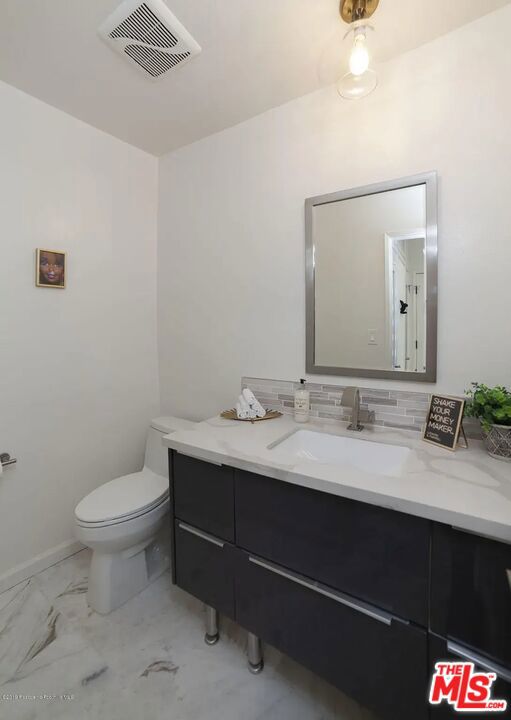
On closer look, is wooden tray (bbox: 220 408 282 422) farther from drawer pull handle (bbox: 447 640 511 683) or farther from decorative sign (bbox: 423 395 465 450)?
drawer pull handle (bbox: 447 640 511 683)

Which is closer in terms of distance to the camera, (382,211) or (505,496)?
(505,496)

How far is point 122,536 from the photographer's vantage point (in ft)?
4.83

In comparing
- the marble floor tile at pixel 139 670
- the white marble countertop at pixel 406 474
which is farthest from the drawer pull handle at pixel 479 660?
the marble floor tile at pixel 139 670

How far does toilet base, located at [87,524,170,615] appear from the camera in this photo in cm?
149

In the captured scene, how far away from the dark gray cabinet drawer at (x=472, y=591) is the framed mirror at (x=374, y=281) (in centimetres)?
70

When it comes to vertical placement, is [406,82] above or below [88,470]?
above

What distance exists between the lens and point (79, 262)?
72.7 inches

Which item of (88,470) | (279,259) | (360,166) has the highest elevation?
(360,166)

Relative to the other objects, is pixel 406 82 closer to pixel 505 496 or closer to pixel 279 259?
pixel 279 259

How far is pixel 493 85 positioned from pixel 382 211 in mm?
533

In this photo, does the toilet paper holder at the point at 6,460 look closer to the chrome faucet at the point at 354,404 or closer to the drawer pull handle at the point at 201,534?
the drawer pull handle at the point at 201,534

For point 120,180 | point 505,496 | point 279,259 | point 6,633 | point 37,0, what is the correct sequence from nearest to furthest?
point 505,496, point 37,0, point 6,633, point 279,259, point 120,180

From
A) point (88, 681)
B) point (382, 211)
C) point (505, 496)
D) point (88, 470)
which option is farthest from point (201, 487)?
point (382, 211)

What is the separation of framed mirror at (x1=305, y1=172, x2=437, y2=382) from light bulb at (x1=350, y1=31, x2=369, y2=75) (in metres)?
0.41
